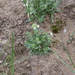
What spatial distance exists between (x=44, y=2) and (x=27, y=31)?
0.50m

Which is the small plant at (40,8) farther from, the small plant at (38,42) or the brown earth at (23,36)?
the small plant at (38,42)

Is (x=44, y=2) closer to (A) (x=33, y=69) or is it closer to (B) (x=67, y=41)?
(B) (x=67, y=41)

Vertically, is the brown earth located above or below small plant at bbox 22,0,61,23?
below

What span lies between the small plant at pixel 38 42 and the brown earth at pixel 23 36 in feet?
0.25

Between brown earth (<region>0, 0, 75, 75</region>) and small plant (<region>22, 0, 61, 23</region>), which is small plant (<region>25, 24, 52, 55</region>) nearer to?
brown earth (<region>0, 0, 75, 75</region>)

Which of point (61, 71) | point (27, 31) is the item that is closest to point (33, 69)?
point (61, 71)

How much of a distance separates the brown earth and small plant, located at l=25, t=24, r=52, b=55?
8 centimetres

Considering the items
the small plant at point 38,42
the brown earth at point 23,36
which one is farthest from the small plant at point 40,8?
the small plant at point 38,42

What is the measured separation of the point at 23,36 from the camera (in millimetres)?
2559

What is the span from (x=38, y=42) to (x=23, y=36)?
1.02 ft

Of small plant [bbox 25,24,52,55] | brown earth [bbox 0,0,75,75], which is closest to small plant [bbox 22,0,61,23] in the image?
brown earth [bbox 0,0,75,75]

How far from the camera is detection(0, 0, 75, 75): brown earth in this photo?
7.39 ft

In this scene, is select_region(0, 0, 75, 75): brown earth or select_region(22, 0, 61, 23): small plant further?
select_region(22, 0, 61, 23): small plant

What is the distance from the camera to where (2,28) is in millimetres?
2684
